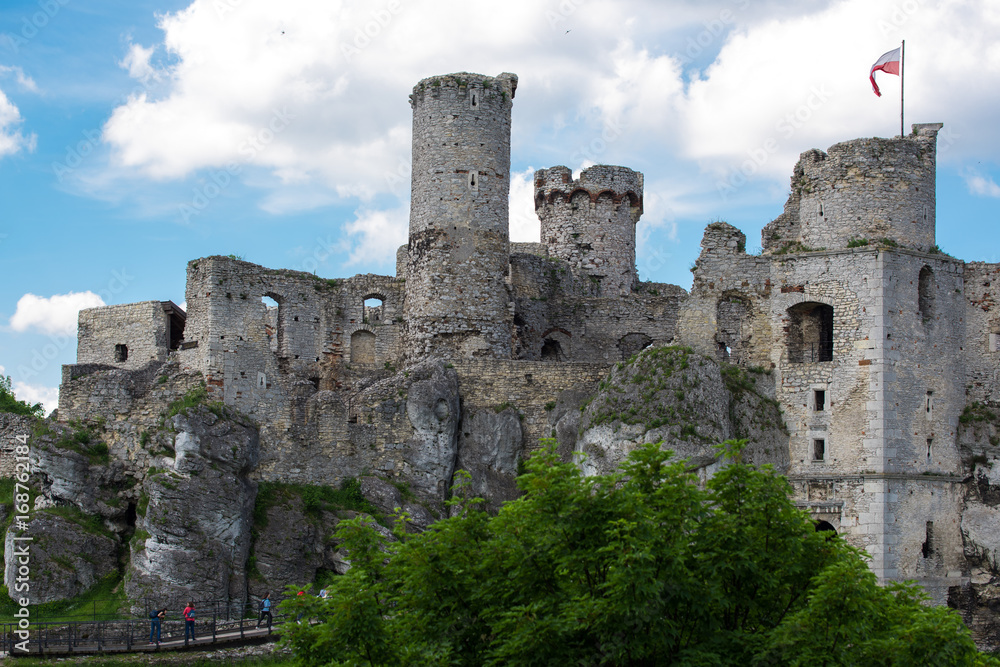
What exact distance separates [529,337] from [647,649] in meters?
30.8

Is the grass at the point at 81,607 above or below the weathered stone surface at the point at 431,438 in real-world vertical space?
below

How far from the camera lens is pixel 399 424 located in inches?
1801

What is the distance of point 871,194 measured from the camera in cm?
4478

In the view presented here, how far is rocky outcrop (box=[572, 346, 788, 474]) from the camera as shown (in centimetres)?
4112

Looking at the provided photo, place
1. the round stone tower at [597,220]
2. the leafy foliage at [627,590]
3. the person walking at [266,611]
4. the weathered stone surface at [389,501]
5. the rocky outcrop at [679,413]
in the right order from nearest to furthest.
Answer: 1. the leafy foliage at [627,590]
2. the person walking at [266,611]
3. the rocky outcrop at [679,413]
4. the weathered stone surface at [389,501]
5. the round stone tower at [597,220]

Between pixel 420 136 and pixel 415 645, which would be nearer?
pixel 415 645

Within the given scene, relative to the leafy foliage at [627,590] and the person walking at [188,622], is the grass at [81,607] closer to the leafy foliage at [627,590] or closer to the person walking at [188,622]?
the person walking at [188,622]

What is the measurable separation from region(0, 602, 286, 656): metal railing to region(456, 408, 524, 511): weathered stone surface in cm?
895

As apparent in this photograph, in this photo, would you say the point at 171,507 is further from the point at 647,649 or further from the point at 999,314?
the point at 999,314

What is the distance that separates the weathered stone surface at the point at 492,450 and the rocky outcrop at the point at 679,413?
3513mm

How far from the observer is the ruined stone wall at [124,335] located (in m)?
51.1

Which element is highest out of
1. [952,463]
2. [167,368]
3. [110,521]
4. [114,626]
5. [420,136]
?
[420,136]

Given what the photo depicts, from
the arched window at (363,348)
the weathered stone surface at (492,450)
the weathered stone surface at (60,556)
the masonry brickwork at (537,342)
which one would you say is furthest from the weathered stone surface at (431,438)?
the weathered stone surface at (60,556)

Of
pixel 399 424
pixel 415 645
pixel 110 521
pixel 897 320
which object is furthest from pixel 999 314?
pixel 110 521
